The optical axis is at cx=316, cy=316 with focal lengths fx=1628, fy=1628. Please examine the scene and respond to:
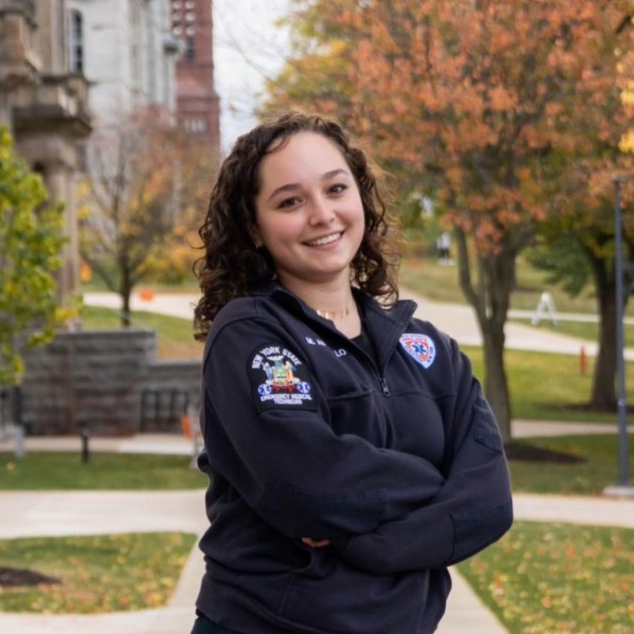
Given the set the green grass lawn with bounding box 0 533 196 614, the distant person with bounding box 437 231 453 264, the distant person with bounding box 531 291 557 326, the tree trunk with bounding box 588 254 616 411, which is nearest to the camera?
the green grass lawn with bounding box 0 533 196 614

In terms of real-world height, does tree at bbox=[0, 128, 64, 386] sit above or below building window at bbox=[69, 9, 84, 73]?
below

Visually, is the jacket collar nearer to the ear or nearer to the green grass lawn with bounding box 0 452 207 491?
the ear

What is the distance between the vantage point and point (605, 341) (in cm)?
3353

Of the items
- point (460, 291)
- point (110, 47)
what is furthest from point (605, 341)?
point (110, 47)

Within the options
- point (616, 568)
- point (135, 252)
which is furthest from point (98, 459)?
point (135, 252)

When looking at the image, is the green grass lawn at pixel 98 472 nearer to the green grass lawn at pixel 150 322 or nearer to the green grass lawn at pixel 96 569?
the green grass lawn at pixel 96 569

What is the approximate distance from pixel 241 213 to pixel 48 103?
23.9 m

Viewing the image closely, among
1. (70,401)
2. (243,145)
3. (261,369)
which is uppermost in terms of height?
(243,145)

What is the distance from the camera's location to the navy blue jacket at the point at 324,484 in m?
3.21

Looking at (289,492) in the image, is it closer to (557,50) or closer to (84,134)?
(557,50)

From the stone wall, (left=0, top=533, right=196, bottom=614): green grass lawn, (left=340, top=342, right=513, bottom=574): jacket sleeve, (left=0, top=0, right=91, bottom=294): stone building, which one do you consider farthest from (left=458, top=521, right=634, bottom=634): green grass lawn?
the stone wall

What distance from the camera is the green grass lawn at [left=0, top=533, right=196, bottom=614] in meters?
10.3

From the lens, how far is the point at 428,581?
132 inches

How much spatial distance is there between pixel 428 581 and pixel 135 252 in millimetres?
36460
